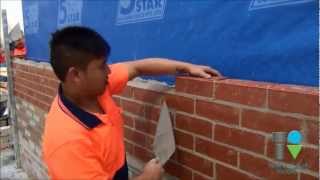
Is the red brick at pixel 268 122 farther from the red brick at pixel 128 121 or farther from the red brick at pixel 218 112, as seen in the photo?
the red brick at pixel 128 121

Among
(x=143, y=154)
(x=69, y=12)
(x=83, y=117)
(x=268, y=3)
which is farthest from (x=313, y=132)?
(x=69, y=12)

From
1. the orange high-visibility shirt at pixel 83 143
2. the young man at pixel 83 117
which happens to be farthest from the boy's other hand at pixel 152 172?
the orange high-visibility shirt at pixel 83 143

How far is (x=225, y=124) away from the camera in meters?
1.79

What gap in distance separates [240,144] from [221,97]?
0.71ft

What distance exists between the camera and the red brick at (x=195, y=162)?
1.93 metres

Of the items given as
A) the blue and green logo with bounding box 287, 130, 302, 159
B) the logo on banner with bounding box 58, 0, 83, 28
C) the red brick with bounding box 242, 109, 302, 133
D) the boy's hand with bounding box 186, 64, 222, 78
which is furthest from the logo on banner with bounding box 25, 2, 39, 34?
the blue and green logo with bounding box 287, 130, 302, 159

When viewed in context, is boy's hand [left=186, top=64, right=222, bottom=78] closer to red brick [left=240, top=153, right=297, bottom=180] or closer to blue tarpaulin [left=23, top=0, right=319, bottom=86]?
blue tarpaulin [left=23, top=0, right=319, bottom=86]

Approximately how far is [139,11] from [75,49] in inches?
34.8

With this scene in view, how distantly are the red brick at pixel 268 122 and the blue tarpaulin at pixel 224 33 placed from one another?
162 mm

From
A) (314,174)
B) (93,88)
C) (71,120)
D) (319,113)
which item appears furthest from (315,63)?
(71,120)

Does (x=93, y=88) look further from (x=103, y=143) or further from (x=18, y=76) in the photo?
(x=18, y=76)

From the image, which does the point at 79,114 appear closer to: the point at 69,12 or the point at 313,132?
the point at 313,132

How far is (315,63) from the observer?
150 cm

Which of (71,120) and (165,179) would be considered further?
(165,179)
